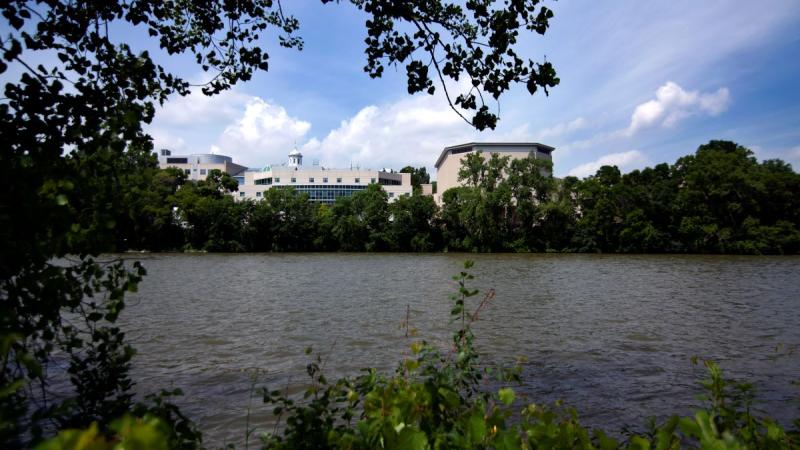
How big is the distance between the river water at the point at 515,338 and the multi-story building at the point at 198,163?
11001 centimetres

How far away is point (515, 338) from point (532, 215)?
163 feet

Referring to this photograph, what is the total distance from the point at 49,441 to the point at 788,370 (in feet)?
40.1

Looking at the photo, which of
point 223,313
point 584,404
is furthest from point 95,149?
point 223,313

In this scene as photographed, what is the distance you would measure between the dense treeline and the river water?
34.3 meters

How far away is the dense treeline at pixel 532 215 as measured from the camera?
174ft

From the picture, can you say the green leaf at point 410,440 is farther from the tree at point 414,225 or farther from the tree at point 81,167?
the tree at point 414,225

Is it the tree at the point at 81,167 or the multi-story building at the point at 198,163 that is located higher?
the multi-story building at the point at 198,163

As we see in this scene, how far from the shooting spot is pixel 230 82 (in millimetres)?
6344

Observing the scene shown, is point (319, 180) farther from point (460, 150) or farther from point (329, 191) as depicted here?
point (460, 150)

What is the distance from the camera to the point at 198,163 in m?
127

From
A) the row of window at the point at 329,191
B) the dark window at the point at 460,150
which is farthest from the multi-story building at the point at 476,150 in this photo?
the row of window at the point at 329,191

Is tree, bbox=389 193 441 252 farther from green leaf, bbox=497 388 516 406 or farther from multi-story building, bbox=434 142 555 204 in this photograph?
green leaf, bbox=497 388 516 406

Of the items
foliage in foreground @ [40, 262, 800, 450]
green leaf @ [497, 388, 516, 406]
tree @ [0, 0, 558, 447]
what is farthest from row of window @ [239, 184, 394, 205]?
green leaf @ [497, 388, 516, 406]

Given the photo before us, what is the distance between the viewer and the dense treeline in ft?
174
